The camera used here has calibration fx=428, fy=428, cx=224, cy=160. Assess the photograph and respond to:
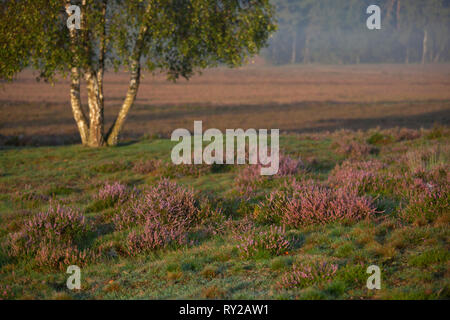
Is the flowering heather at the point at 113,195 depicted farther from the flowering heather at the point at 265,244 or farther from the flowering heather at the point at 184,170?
the flowering heather at the point at 265,244

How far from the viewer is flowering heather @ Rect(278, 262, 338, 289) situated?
17.4 feet

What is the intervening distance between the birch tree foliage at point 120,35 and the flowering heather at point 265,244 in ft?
38.9

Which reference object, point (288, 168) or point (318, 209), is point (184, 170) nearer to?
point (288, 168)

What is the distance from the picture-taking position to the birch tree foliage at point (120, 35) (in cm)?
1641

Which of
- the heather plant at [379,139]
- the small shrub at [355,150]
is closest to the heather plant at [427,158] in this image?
the small shrub at [355,150]

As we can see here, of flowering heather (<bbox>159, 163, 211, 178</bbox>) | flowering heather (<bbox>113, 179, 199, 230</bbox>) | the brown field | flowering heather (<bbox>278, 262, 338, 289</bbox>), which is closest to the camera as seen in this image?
flowering heather (<bbox>278, 262, 338, 289</bbox>)

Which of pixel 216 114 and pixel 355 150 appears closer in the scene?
pixel 355 150

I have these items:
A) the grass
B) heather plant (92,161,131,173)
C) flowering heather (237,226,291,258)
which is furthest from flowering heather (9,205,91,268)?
heather plant (92,161,131,173)

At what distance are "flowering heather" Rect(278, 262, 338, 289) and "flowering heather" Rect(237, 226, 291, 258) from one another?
0.92 m

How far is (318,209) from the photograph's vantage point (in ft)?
25.3

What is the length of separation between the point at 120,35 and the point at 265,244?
1311 cm

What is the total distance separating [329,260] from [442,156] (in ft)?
28.0

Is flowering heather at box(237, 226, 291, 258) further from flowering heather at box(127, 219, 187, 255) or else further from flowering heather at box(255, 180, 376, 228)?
flowering heather at box(127, 219, 187, 255)

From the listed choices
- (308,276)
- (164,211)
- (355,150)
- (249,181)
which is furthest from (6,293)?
(355,150)
